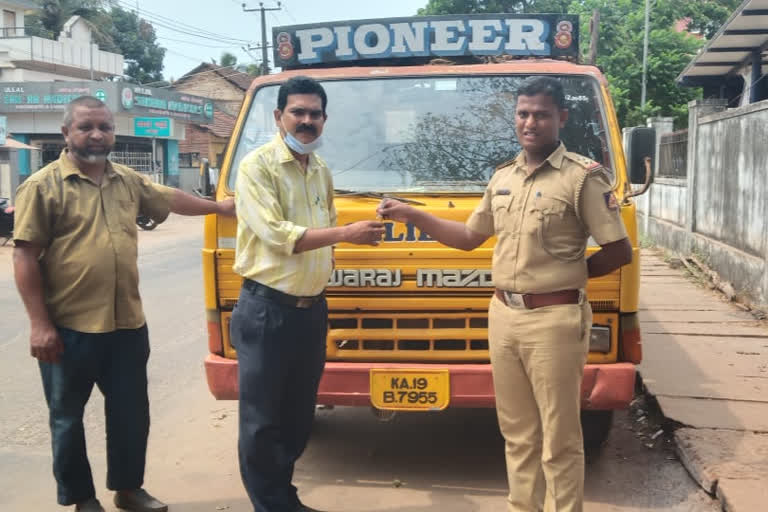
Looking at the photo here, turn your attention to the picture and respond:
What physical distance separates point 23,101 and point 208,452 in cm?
2871

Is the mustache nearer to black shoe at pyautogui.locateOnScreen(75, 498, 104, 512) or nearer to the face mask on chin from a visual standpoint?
the face mask on chin

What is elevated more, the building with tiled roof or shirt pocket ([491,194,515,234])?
the building with tiled roof

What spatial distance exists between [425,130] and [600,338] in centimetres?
151

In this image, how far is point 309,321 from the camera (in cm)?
358

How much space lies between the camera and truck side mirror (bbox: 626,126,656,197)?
4.40 metres

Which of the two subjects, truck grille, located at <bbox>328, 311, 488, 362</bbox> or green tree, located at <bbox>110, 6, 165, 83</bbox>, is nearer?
truck grille, located at <bbox>328, 311, 488, 362</bbox>

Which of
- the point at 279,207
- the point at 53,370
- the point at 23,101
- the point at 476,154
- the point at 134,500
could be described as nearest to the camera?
the point at 279,207

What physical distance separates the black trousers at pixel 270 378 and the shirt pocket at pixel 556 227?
1.02 m

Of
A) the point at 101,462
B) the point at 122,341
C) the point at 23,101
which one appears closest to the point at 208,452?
the point at 101,462

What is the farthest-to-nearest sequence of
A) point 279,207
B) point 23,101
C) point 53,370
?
point 23,101 → point 53,370 → point 279,207

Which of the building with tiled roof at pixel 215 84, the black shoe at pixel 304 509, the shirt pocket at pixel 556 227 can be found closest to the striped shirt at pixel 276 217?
the shirt pocket at pixel 556 227

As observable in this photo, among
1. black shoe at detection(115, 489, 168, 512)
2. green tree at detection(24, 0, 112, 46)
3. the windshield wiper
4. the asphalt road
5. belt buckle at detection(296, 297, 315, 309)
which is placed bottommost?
the asphalt road

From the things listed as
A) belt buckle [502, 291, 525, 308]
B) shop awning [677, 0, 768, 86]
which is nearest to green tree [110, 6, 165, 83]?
shop awning [677, 0, 768, 86]

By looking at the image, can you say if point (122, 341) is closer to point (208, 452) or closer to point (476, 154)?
point (208, 452)
